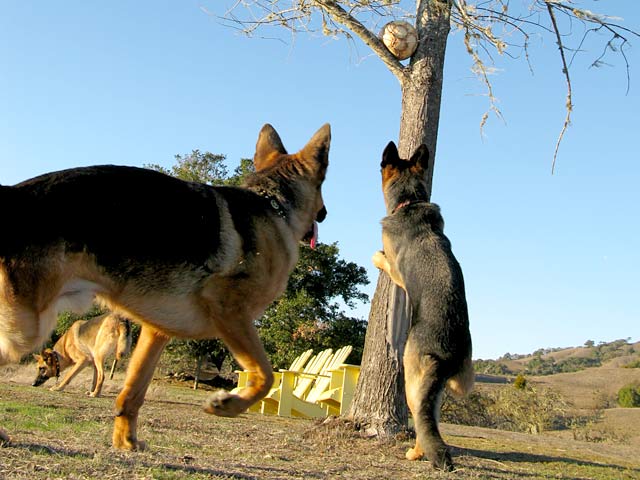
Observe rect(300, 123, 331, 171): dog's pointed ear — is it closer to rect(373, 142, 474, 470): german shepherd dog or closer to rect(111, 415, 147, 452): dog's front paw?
rect(373, 142, 474, 470): german shepherd dog

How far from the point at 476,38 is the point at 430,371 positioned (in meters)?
6.31

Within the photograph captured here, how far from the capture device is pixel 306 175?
564 cm

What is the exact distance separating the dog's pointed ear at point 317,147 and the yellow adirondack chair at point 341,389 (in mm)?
A: 5073

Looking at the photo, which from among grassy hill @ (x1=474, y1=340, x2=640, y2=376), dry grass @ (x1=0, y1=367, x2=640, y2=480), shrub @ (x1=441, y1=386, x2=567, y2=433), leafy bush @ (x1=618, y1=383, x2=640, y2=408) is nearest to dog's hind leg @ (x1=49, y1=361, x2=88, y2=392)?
dry grass @ (x1=0, y1=367, x2=640, y2=480)

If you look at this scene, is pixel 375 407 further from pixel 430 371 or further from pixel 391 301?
pixel 430 371

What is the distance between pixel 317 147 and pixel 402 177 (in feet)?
5.10

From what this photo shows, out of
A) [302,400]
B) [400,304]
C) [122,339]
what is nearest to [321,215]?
[400,304]

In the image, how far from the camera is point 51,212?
3.76 metres

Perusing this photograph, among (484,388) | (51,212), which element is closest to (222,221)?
(51,212)

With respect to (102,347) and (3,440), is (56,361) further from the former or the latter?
(3,440)

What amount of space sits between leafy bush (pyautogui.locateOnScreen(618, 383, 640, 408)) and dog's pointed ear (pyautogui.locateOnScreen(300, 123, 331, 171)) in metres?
26.8

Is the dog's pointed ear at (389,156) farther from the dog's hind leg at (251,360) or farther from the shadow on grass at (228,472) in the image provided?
the shadow on grass at (228,472)

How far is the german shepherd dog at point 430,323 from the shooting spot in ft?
16.8

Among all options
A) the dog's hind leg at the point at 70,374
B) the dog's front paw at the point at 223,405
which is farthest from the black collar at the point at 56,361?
the dog's front paw at the point at 223,405
